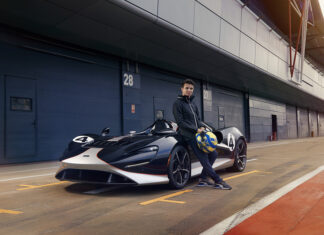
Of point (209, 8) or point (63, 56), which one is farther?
point (209, 8)

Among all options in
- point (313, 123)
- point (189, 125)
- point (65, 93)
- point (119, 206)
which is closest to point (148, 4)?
point (65, 93)

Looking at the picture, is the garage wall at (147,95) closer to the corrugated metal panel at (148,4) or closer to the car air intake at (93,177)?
the corrugated metal panel at (148,4)

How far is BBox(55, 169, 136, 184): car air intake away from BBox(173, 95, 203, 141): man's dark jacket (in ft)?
4.15

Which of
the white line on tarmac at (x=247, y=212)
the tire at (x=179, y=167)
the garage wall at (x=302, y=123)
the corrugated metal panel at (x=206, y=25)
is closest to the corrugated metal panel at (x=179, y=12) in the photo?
the corrugated metal panel at (x=206, y=25)

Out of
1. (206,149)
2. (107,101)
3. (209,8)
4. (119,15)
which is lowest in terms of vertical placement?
(206,149)

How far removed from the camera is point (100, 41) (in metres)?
11.6

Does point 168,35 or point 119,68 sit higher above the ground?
point 168,35

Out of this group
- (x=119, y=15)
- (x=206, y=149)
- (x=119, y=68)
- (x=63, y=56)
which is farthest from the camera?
(x=119, y=68)

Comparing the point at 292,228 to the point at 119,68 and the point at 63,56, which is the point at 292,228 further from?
the point at 119,68

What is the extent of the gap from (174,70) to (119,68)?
4.18 meters

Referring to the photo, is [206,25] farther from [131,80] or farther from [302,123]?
[302,123]

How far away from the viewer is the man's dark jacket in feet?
16.6

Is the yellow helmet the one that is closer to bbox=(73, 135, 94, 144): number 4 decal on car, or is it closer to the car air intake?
the car air intake

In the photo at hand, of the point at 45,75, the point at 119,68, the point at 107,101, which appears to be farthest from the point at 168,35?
the point at 45,75
